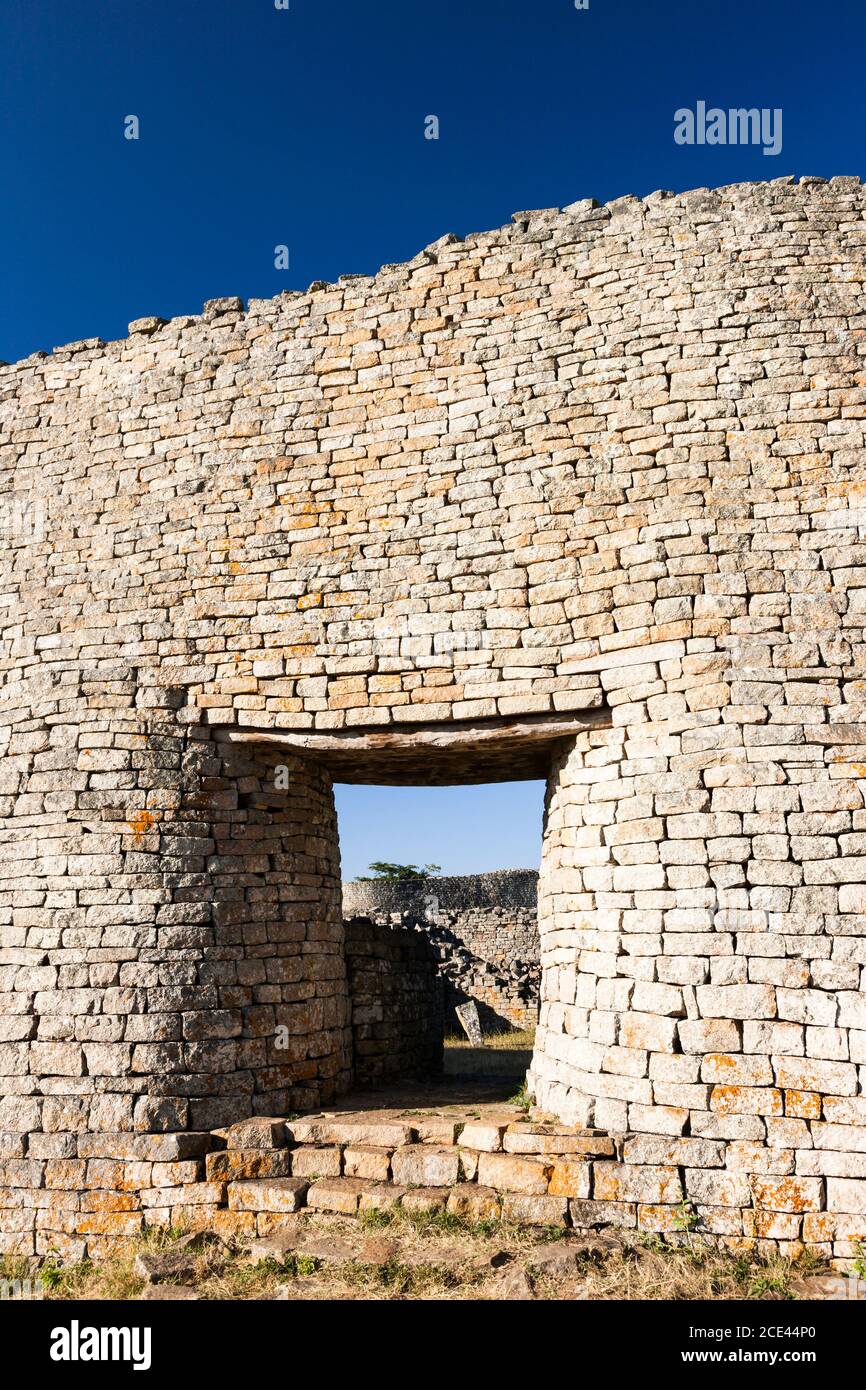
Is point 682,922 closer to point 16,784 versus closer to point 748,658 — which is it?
point 748,658

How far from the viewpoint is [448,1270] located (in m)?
4.68

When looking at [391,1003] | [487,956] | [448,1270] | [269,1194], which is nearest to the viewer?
[448,1270]

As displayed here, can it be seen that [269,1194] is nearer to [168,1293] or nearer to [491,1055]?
[168,1293]

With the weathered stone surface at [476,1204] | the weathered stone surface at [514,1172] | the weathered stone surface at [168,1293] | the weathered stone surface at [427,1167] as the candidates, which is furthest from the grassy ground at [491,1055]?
the weathered stone surface at [168,1293]

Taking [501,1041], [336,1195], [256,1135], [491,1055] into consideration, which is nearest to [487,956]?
[501,1041]

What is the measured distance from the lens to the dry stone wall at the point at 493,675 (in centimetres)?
532

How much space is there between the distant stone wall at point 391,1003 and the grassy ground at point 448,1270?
2.34m

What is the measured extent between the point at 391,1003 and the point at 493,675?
3629mm

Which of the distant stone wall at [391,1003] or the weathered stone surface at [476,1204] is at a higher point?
the distant stone wall at [391,1003]

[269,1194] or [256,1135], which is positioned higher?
[256,1135]

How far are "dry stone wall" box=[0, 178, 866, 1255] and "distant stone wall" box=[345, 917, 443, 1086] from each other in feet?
1.38

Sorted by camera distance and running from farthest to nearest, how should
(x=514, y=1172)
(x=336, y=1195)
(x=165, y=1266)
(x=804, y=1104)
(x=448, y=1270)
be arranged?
1. (x=336, y=1195)
2. (x=514, y=1172)
3. (x=165, y=1266)
4. (x=804, y=1104)
5. (x=448, y=1270)

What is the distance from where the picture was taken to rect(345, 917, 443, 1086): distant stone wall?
7801 millimetres

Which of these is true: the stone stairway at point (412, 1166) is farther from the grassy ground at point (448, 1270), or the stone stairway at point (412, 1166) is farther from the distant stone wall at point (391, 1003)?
the distant stone wall at point (391, 1003)
